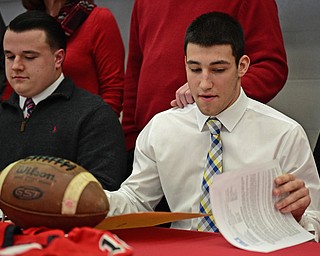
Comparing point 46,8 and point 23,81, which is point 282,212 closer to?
point 23,81

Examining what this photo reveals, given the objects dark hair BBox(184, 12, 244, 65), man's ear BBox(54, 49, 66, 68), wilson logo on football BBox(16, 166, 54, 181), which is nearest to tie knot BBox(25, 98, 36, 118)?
man's ear BBox(54, 49, 66, 68)

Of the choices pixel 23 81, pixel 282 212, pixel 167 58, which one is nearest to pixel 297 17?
pixel 167 58

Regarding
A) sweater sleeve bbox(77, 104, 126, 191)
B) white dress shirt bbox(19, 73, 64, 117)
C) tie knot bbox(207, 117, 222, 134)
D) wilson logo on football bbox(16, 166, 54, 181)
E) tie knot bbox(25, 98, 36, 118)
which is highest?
tie knot bbox(207, 117, 222, 134)

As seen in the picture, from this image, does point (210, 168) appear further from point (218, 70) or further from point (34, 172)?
point (34, 172)

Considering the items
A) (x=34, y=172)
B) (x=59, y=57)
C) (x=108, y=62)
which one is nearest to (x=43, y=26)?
(x=59, y=57)

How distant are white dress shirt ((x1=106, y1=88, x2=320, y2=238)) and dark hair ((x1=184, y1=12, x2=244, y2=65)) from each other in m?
0.14

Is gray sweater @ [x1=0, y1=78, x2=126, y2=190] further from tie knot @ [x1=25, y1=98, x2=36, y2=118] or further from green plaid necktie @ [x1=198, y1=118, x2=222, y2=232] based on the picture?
green plaid necktie @ [x1=198, y1=118, x2=222, y2=232]

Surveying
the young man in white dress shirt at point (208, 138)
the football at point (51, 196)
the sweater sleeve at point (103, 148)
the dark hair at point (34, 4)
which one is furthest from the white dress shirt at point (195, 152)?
the dark hair at point (34, 4)

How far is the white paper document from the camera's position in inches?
50.1

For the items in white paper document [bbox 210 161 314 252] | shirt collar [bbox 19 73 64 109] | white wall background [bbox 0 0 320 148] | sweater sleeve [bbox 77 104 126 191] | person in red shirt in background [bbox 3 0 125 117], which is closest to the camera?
white paper document [bbox 210 161 314 252]

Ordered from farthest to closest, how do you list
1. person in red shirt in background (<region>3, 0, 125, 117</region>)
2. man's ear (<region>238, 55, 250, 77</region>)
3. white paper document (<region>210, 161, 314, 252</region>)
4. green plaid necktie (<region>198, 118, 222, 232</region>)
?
person in red shirt in background (<region>3, 0, 125, 117</region>) < man's ear (<region>238, 55, 250, 77</region>) < green plaid necktie (<region>198, 118, 222, 232</region>) < white paper document (<region>210, 161, 314, 252</region>)

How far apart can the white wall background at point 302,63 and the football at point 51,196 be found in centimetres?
166

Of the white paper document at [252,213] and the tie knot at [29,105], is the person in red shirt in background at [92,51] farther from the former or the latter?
the white paper document at [252,213]

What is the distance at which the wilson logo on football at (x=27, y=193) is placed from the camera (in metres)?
1.18
